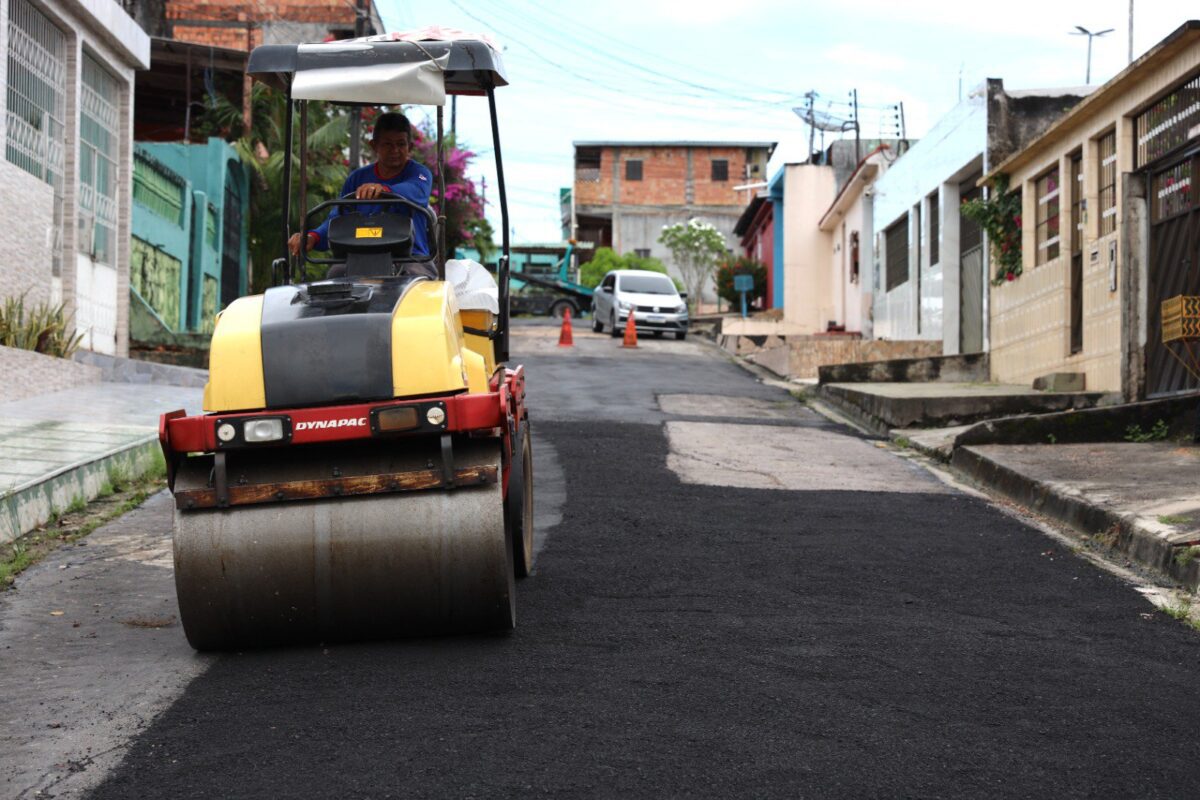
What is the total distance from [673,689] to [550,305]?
46377 millimetres

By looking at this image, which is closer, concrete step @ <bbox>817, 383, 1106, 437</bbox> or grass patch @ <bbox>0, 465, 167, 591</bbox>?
grass patch @ <bbox>0, 465, 167, 591</bbox>

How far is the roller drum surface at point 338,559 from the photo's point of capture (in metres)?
5.39

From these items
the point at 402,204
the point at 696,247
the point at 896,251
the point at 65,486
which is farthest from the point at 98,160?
the point at 696,247

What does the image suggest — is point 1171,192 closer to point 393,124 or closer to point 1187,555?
point 1187,555

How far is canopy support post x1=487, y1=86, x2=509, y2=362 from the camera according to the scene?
673cm

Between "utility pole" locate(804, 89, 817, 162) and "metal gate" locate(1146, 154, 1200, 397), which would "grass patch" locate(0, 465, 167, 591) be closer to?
"metal gate" locate(1146, 154, 1200, 397)

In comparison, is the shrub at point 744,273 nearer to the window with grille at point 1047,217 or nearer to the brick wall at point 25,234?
the window with grille at point 1047,217

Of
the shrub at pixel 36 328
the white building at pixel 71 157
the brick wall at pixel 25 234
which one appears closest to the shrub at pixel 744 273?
the white building at pixel 71 157

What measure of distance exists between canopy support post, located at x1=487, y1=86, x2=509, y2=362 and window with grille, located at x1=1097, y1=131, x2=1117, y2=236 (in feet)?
30.8

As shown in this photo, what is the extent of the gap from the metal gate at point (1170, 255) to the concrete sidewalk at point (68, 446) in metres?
8.51

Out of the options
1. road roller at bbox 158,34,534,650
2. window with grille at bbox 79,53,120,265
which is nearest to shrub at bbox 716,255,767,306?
window with grille at bbox 79,53,120,265

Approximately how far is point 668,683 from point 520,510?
1756 mm

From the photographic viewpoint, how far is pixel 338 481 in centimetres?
539

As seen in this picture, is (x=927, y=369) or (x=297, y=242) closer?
(x=297, y=242)
